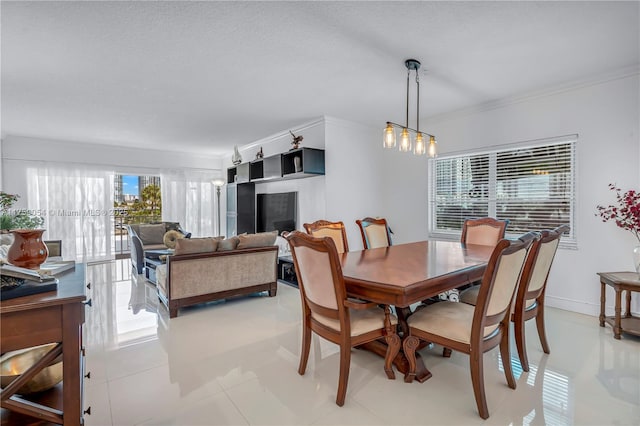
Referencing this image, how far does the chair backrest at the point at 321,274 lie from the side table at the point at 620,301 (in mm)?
2602

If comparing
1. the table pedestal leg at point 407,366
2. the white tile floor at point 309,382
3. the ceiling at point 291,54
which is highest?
the ceiling at point 291,54

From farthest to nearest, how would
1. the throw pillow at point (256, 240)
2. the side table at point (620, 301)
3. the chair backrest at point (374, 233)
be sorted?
the throw pillow at point (256, 240), the chair backrest at point (374, 233), the side table at point (620, 301)

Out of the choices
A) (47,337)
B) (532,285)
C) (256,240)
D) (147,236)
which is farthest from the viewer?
(147,236)

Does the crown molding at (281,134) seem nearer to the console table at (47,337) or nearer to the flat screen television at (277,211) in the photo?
the flat screen television at (277,211)

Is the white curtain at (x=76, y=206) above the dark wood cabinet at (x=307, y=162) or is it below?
below

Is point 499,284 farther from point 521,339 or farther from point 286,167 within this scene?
point 286,167

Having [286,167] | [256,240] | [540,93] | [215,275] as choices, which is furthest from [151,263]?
[540,93]

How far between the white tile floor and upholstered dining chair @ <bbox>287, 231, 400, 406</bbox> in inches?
7.5

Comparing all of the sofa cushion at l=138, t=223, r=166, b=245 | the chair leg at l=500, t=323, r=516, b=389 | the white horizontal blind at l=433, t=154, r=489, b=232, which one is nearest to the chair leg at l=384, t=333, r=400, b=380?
the chair leg at l=500, t=323, r=516, b=389

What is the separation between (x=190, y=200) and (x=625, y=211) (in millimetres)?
7614

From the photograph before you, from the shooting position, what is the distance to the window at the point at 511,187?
3.69 meters

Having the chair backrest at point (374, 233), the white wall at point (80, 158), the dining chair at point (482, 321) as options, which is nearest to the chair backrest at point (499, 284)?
the dining chair at point (482, 321)

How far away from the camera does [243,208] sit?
7.20 metres

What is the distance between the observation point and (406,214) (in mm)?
5172
